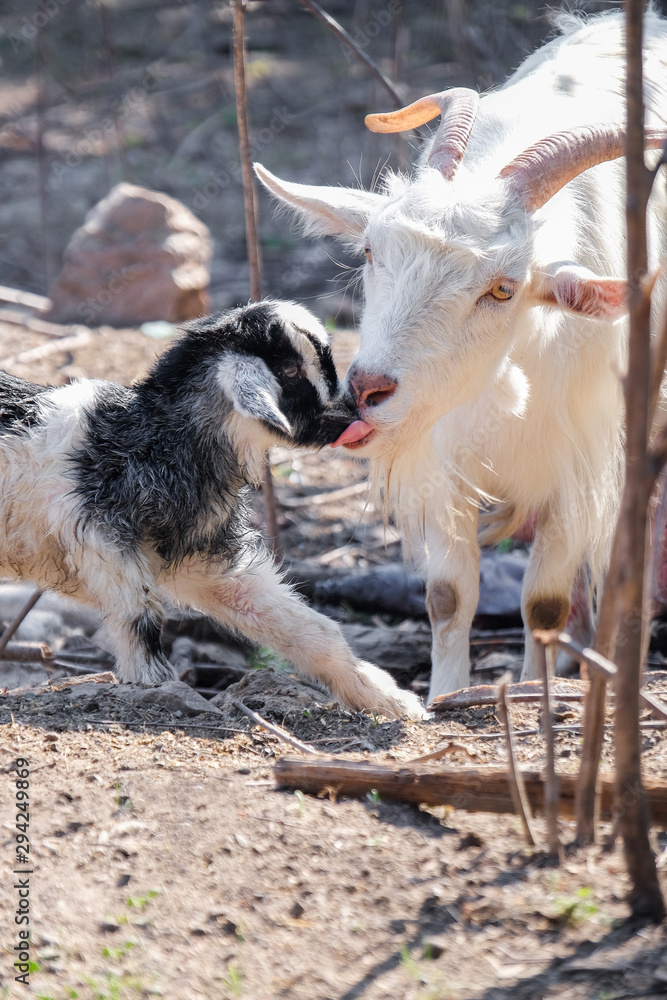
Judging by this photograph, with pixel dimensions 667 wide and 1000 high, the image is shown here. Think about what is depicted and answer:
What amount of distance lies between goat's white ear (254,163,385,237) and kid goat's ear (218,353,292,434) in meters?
0.66

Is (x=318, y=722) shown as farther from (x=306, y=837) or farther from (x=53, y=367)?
(x=53, y=367)

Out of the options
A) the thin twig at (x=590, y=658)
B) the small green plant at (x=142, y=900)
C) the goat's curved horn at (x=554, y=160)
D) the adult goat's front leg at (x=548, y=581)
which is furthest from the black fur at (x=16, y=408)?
the thin twig at (x=590, y=658)

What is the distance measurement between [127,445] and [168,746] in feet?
3.78

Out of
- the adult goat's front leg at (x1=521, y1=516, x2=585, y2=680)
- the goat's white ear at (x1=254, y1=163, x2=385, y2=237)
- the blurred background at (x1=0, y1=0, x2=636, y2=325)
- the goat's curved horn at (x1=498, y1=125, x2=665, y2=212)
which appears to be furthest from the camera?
the blurred background at (x1=0, y1=0, x2=636, y2=325)

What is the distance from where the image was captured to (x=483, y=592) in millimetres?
5215

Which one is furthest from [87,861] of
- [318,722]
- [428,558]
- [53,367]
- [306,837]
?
[53,367]

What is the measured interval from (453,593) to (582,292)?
1.46m

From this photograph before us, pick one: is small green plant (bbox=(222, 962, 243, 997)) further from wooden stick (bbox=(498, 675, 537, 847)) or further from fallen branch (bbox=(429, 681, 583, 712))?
fallen branch (bbox=(429, 681, 583, 712))

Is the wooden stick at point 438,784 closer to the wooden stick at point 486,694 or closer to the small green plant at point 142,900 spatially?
the small green plant at point 142,900

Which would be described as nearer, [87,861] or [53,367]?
[87,861]

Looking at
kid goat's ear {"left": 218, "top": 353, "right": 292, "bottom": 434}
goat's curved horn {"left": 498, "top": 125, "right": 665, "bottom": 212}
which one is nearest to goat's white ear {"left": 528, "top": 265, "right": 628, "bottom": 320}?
goat's curved horn {"left": 498, "top": 125, "right": 665, "bottom": 212}

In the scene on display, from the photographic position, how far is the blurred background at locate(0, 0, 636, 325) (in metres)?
10.8

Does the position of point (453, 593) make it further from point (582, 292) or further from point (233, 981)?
point (233, 981)

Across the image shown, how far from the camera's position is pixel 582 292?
321 centimetres
